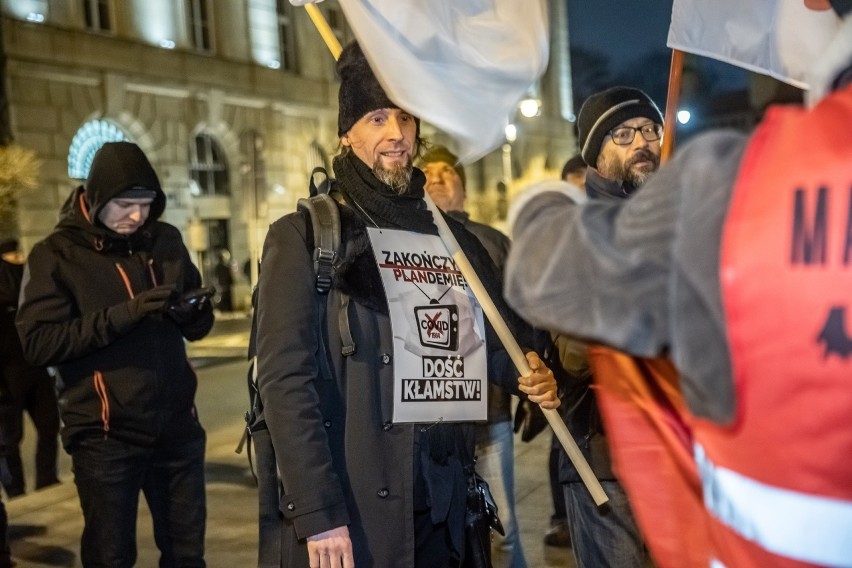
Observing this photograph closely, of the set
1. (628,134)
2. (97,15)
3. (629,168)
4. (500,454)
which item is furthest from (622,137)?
(97,15)

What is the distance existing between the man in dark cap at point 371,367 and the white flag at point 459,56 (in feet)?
1.33

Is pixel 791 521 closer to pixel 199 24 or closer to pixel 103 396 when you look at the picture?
pixel 103 396

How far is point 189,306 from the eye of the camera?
12.4ft

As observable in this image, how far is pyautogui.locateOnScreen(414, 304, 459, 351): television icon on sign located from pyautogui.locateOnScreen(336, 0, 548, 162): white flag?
51 centimetres

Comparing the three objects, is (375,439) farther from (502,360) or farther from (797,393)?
(797,393)

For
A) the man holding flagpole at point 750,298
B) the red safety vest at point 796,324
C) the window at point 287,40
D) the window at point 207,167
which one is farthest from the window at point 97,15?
the red safety vest at point 796,324

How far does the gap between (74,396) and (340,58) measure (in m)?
1.91

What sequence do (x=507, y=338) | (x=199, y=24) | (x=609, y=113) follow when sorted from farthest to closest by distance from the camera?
(x=199, y=24)
(x=609, y=113)
(x=507, y=338)

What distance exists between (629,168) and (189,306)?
1.94 meters

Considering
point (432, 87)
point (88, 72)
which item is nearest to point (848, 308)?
point (432, 87)

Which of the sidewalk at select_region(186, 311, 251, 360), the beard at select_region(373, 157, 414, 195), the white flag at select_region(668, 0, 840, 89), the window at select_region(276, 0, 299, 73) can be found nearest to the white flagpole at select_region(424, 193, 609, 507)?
the beard at select_region(373, 157, 414, 195)

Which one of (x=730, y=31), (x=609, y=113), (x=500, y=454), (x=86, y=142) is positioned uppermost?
(x=86, y=142)

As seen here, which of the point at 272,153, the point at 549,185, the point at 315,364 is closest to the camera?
the point at 549,185

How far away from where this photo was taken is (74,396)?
3621mm
